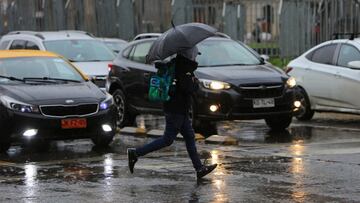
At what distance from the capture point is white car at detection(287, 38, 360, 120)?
1558cm

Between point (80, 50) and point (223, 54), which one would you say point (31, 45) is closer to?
point (80, 50)

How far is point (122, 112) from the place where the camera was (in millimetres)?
16375

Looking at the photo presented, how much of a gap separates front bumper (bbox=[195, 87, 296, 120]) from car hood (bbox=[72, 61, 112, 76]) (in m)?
4.70

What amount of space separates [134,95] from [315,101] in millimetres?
3534

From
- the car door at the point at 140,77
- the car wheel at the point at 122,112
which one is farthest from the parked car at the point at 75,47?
the car door at the point at 140,77

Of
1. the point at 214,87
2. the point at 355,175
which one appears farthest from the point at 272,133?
the point at 355,175

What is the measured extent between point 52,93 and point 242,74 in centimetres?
342

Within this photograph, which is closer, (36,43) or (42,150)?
(42,150)

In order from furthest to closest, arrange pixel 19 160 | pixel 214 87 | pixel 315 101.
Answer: pixel 315 101 < pixel 214 87 < pixel 19 160

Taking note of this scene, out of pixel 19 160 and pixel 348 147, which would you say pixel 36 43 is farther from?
pixel 348 147

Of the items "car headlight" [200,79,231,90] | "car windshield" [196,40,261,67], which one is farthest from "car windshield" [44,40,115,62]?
"car headlight" [200,79,231,90]

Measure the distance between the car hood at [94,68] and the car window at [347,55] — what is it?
513 cm

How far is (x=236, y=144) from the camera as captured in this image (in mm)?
12969

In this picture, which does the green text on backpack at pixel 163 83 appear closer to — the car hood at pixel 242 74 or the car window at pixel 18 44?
the car hood at pixel 242 74
